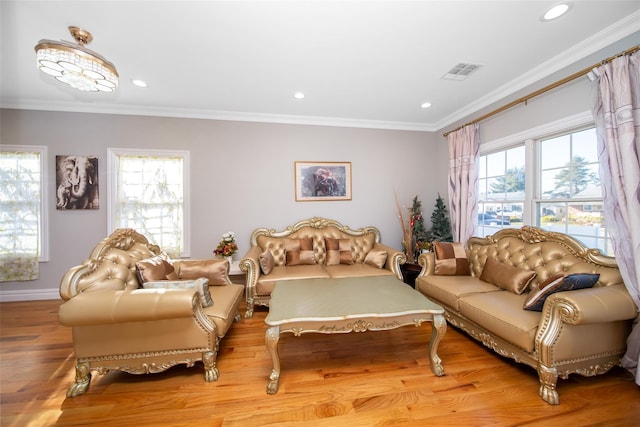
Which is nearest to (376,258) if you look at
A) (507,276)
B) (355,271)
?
(355,271)

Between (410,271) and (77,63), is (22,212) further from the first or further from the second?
(410,271)

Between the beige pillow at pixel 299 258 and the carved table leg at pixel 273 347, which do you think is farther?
the beige pillow at pixel 299 258

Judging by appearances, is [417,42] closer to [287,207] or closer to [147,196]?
[287,207]

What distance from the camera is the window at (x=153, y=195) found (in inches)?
138

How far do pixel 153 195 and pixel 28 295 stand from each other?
2.13 m

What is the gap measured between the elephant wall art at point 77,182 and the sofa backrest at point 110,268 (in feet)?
5.60

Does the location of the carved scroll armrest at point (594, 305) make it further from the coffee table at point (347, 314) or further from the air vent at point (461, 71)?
the air vent at point (461, 71)

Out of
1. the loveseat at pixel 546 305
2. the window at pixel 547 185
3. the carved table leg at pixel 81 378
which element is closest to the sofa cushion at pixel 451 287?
the loveseat at pixel 546 305

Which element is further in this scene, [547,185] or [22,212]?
[22,212]

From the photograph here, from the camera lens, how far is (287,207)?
396cm

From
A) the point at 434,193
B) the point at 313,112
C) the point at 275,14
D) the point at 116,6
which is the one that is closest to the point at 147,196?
the point at 116,6

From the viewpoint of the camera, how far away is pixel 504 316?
1.86 meters

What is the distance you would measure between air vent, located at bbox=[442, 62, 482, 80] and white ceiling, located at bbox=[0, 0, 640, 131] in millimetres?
75

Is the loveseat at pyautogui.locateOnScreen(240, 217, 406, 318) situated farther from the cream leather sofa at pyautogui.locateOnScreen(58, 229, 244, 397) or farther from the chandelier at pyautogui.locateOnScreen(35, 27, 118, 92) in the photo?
the chandelier at pyautogui.locateOnScreen(35, 27, 118, 92)
